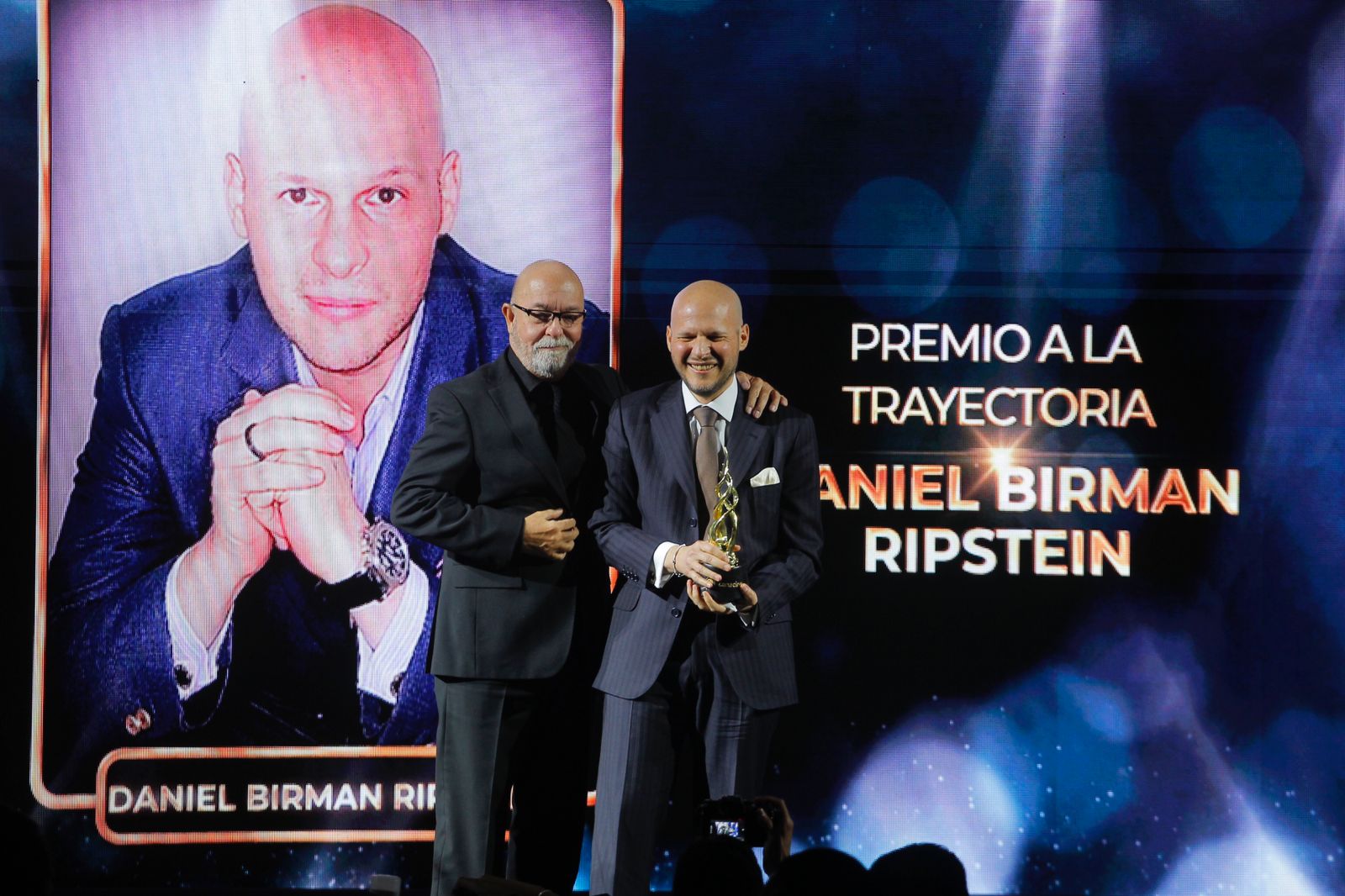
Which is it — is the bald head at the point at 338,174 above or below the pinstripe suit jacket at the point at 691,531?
above

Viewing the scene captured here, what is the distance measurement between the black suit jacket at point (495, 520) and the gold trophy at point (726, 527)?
57 centimetres

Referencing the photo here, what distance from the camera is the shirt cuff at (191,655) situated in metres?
4.71

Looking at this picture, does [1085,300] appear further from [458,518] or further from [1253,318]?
[458,518]

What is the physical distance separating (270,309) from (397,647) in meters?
1.19

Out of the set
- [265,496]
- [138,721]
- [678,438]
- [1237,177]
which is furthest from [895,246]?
[138,721]

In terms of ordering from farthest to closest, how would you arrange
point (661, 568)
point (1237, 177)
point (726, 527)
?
point (1237, 177), point (661, 568), point (726, 527)

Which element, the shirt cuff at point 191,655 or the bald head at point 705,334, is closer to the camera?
the bald head at point 705,334

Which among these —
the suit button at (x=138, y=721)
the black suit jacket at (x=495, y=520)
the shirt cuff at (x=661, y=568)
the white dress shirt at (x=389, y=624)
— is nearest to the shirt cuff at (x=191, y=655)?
the white dress shirt at (x=389, y=624)

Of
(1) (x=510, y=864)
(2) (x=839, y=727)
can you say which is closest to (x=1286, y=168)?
(2) (x=839, y=727)

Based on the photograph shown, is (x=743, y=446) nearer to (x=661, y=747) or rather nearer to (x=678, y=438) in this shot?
(x=678, y=438)

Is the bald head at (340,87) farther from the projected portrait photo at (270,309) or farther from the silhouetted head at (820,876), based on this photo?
the silhouetted head at (820,876)

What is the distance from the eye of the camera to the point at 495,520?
3756 millimetres

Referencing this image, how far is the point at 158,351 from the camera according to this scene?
15.5 feet

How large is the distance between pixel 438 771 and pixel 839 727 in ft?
4.70
